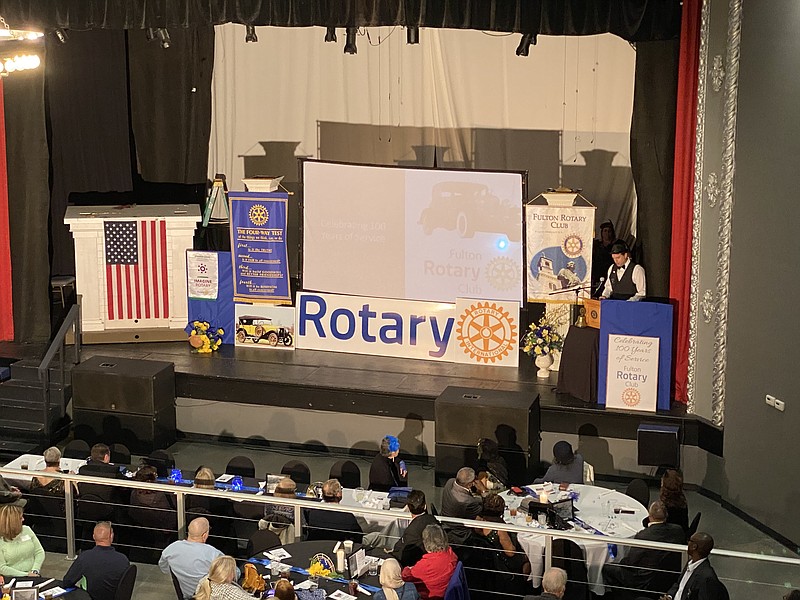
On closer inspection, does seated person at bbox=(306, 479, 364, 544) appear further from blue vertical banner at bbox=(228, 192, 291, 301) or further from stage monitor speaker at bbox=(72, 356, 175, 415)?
blue vertical banner at bbox=(228, 192, 291, 301)

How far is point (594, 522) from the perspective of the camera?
831cm

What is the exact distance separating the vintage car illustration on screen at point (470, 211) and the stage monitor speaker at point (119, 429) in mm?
3484

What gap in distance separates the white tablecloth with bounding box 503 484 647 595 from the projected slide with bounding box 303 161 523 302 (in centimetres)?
349

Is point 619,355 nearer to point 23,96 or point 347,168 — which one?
point 347,168

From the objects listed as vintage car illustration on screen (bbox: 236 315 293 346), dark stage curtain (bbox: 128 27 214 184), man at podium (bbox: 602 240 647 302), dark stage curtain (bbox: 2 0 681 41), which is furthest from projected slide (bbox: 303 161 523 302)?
dark stage curtain (bbox: 128 27 214 184)

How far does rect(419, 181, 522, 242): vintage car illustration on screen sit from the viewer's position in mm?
11930

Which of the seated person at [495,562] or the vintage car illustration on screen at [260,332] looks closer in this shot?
the seated person at [495,562]

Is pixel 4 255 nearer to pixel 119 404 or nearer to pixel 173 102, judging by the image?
pixel 173 102

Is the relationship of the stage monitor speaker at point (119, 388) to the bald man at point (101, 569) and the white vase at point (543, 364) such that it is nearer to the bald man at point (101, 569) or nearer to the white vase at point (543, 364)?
the white vase at point (543, 364)

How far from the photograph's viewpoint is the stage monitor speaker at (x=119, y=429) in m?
11.2

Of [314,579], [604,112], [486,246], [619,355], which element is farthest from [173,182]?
[314,579]

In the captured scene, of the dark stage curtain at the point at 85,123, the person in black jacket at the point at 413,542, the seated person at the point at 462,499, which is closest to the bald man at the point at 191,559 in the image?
the person in black jacket at the point at 413,542

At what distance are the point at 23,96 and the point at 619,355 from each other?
7.11 m

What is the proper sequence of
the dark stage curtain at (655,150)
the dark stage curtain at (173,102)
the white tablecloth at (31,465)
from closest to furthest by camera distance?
1. the white tablecloth at (31,465)
2. the dark stage curtain at (655,150)
3. the dark stage curtain at (173,102)
